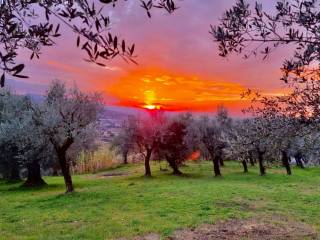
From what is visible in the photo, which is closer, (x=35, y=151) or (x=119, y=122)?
(x=35, y=151)

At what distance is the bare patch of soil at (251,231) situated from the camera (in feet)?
58.2

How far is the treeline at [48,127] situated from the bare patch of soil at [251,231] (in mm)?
17639

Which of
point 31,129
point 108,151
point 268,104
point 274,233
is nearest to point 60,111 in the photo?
point 31,129

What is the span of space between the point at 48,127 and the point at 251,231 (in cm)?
2142

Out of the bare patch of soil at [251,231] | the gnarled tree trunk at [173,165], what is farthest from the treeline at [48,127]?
the bare patch of soil at [251,231]

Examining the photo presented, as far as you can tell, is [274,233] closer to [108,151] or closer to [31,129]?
[31,129]

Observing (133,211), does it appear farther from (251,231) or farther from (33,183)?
(33,183)

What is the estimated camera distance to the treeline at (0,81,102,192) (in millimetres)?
35375

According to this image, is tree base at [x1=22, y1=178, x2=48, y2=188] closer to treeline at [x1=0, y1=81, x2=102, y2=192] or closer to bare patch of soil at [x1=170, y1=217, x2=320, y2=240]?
treeline at [x1=0, y1=81, x2=102, y2=192]

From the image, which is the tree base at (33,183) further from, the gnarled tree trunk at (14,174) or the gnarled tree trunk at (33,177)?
the gnarled tree trunk at (14,174)

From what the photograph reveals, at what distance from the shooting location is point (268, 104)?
13844mm

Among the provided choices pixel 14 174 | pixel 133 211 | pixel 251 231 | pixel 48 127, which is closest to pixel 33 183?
pixel 14 174

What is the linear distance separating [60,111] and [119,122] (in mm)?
27181

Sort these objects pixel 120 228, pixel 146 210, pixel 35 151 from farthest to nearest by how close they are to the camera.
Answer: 1. pixel 35 151
2. pixel 146 210
3. pixel 120 228
